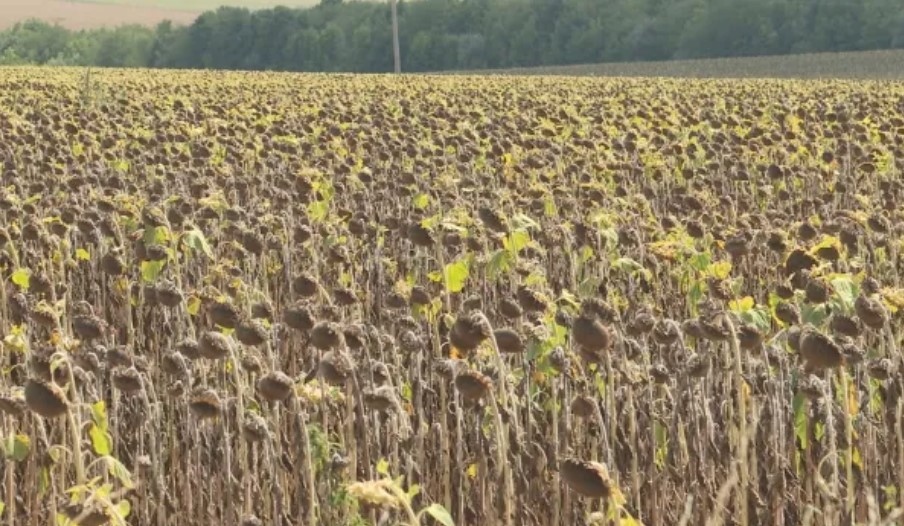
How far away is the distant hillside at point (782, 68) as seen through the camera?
49406mm

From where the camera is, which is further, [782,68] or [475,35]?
[475,35]

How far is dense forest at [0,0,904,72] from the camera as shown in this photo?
71750 millimetres

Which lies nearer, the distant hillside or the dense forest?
the distant hillside

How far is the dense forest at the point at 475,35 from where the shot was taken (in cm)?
7175

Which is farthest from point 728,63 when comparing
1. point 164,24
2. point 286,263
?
point 286,263

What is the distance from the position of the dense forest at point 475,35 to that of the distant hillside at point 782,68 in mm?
13808

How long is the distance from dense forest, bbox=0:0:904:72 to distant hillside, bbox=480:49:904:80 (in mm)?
13808

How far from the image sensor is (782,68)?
53.4m

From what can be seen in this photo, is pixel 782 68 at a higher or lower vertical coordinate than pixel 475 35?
higher

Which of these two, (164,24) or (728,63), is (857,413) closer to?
(728,63)

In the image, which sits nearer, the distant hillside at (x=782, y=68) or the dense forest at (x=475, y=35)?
the distant hillside at (x=782, y=68)

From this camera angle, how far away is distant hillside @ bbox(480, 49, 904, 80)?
1945 inches

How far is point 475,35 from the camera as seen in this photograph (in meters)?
84.1

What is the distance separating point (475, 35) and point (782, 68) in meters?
32.6
